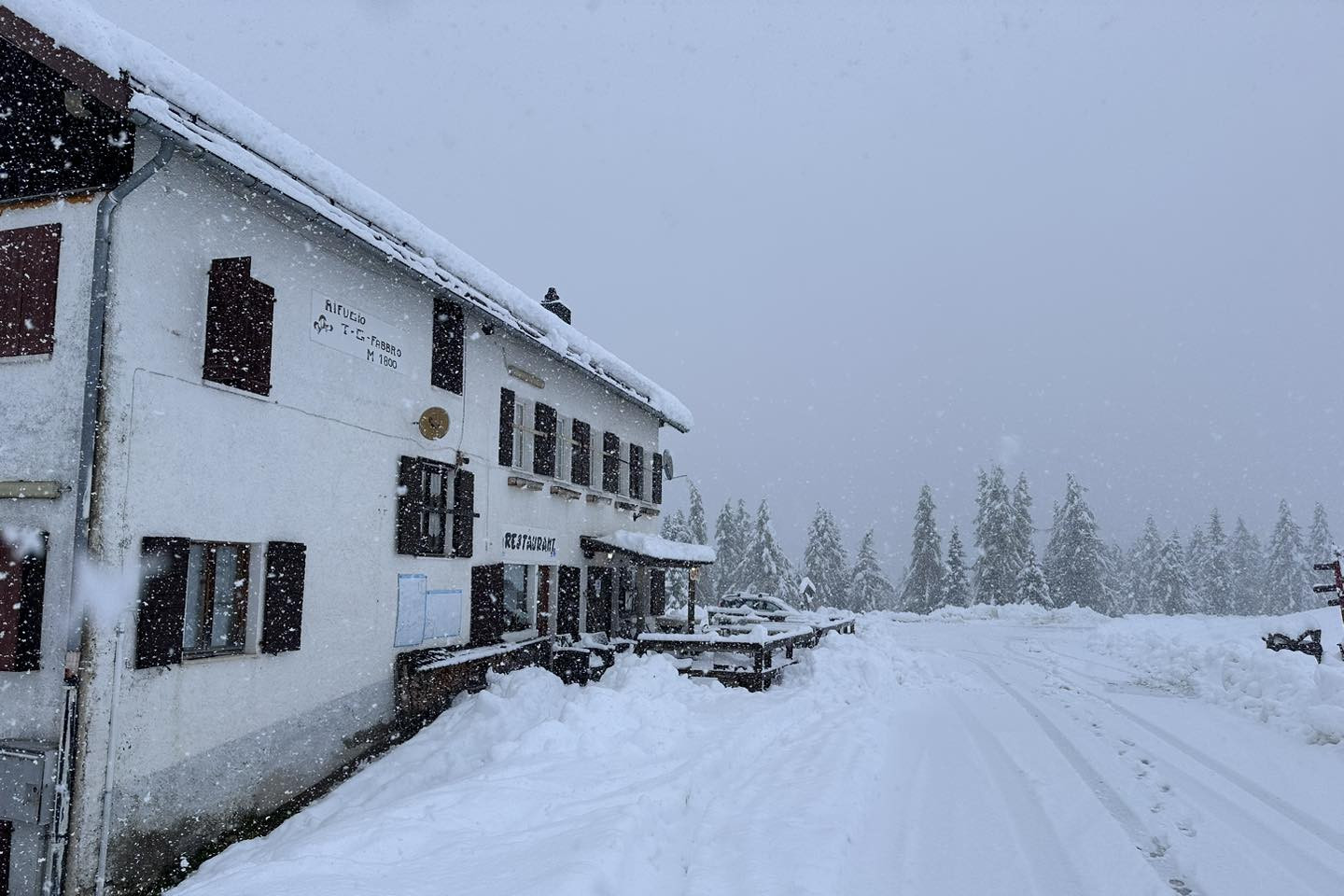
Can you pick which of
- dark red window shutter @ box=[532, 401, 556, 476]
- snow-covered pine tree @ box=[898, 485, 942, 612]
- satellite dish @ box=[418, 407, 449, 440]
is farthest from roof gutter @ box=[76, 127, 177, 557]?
snow-covered pine tree @ box=[898, 485, 942, 612]

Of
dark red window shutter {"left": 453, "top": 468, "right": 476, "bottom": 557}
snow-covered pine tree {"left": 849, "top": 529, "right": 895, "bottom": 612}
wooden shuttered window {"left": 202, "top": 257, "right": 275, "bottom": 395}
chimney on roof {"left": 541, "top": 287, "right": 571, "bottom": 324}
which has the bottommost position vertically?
snow-covered pine tree {"left": 849, "top": 529, "right": 895, "bottom": 612}

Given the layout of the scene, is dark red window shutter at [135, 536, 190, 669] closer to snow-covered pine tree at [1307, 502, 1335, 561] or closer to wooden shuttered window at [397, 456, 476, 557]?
wooden shuttered window at [397, 456, 476, 557]

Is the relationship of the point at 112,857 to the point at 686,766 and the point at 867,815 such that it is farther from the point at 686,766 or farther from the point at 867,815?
the point at 867,815

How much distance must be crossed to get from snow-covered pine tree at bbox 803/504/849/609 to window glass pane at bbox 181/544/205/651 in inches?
1982

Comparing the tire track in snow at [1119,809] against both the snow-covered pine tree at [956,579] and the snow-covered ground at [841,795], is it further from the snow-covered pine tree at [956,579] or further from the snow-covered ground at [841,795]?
the snow-covered pine tree at [956,579]

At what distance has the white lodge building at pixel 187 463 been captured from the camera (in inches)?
268

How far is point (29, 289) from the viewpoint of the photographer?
744 centimetres

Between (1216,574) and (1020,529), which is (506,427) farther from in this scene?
(1216,574)

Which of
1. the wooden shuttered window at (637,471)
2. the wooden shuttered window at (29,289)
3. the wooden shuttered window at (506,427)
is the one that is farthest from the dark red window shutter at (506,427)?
the wooden shuttered window at (29,289)

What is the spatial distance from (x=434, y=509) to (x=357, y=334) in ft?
9.22

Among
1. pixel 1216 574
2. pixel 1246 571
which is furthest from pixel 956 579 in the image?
pixel 1246 571

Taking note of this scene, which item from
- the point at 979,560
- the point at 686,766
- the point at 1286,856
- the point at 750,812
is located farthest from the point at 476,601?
the point at 979,560

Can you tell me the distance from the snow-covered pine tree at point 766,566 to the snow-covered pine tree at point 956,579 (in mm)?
10238

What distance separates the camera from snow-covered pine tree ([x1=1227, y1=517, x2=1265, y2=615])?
69.0 metres
